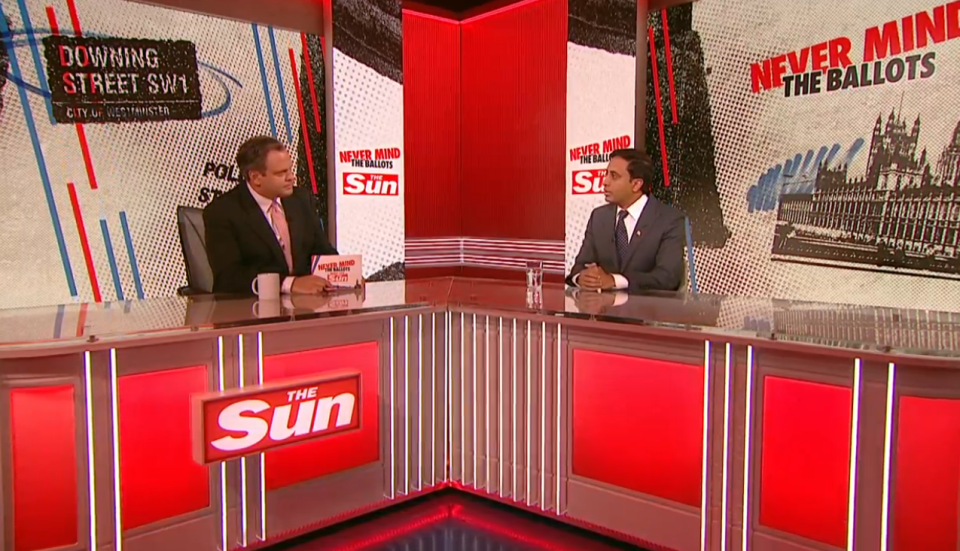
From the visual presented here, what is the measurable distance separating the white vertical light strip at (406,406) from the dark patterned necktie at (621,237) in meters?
1.19

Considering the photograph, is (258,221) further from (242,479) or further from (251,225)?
(242,479)

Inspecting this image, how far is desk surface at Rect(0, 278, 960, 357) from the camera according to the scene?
215 cm

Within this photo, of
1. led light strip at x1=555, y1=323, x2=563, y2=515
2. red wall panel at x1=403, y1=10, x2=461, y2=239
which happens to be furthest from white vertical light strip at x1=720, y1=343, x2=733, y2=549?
red wall panel at x1=403, y1=10, x2=461, y2=239

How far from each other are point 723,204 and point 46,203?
4053 millimetres

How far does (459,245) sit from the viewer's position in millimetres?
6688

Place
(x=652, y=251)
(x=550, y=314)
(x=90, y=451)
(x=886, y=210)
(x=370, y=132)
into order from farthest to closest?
(x=370, y=132) → (x=886, y=210) → (x=652, y=251) → (x=550, y=314) → (x=90, y=451)

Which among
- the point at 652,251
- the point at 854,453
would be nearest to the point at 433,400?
the point at 652,251

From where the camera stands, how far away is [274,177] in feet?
10.7

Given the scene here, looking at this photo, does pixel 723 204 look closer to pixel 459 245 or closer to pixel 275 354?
pixel 459 245

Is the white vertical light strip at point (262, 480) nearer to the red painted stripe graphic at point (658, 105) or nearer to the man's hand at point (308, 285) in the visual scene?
the man's hand at point (308, 285)

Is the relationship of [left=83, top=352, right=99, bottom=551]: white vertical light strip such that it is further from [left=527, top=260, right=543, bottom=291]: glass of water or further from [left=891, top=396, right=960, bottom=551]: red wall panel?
[left=891, top=396, right=960, bottom=551]: red wall panel

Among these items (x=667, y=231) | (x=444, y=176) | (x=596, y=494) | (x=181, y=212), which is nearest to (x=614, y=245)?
(x=667, y=231)

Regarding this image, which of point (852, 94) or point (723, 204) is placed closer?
point (852, 94)

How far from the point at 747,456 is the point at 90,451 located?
197cm
